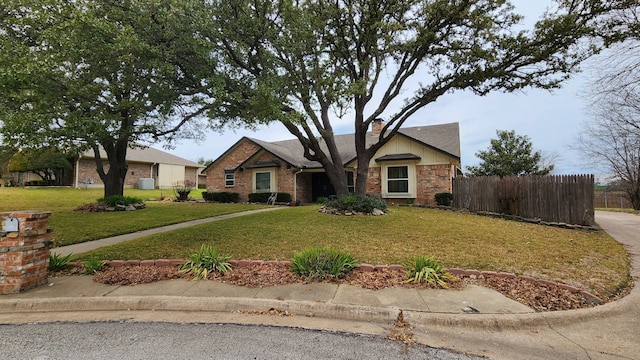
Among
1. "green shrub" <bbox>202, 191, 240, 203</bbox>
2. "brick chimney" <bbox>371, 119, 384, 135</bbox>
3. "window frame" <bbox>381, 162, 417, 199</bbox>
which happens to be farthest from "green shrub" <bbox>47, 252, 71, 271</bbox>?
"brick chimney" <bbox>371, 119, 384, 135</bbox>

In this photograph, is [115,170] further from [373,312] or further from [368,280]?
[373,312]

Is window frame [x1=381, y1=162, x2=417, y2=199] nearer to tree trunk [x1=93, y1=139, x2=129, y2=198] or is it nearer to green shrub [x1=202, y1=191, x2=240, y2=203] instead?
green shrub [x1=202, y1=191, x2=240, y2=203]

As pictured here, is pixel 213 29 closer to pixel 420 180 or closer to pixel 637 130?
pixel 420 180

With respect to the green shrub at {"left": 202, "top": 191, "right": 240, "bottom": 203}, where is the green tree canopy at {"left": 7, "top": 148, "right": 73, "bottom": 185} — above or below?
above

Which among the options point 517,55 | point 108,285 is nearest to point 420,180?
point 517,55

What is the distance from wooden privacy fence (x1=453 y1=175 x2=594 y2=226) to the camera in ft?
33.2

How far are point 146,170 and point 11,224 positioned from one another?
30.8m

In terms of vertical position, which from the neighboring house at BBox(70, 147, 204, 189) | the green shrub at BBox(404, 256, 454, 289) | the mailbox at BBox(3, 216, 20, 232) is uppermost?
the neighboring house at BBox(70, 147, 204, 189)

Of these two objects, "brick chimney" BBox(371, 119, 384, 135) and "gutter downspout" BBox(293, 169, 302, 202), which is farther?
"brick chimney" BBox(371, 119, 384, 135)

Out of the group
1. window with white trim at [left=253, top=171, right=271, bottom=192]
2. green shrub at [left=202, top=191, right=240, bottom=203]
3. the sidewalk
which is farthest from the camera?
green shrub at [left=202, top=191, right=240, bottom=203]

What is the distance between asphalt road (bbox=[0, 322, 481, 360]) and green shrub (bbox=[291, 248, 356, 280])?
1461mm

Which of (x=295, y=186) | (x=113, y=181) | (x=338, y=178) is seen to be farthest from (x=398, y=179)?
(x=113, y=181)

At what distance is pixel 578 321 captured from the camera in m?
3.52

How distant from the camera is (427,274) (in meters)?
4.58
